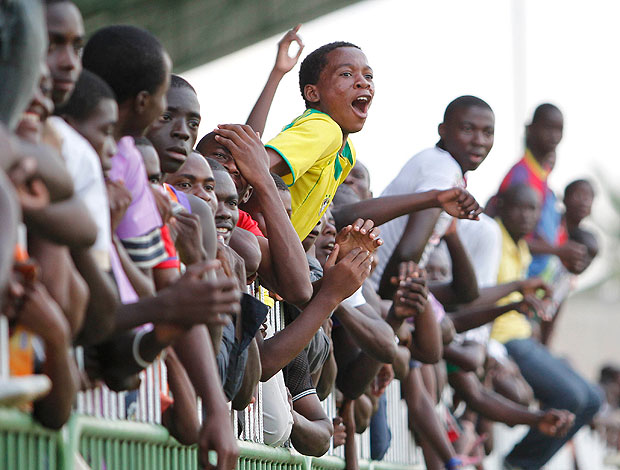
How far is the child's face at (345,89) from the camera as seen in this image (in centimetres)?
644

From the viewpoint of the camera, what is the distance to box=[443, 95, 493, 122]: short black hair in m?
8.08

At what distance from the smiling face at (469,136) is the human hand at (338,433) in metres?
1.89

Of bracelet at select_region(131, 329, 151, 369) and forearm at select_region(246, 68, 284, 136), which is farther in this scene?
forearm at select_region(246, 68, 284, 136)

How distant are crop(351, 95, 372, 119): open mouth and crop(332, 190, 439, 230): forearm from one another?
1.72ft

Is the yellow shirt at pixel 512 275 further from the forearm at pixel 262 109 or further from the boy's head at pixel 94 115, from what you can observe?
the boy's head at pixel 94 115

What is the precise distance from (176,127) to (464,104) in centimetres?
355

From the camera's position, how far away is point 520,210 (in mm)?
10695

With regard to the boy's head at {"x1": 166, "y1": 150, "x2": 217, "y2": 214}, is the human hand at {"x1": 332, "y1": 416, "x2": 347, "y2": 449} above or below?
below

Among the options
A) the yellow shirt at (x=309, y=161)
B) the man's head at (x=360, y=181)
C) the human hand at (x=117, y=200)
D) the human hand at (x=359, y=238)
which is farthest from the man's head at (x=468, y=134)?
the human hand at (x=117, y=200)

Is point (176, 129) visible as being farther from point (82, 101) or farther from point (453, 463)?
point (453, 463)

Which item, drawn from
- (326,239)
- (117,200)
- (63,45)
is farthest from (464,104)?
(63,45)

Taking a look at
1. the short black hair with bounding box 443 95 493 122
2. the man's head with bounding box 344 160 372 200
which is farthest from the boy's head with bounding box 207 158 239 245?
the short black hair with bounding box 443 95 493 122

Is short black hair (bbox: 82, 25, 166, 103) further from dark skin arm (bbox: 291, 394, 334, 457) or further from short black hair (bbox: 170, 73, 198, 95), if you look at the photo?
dark skin arm (bbox: 291, 394, 334, 457)

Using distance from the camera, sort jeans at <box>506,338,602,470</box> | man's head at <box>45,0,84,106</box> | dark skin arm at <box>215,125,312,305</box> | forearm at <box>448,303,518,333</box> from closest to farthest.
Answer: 1. man's head at <box>45,0,84,106</box>
2. dark skin arm at <box>215,125,312,305</box>
3. forearm at <box>448,303,518,333</box>
4. jeans at <box>506,338,602,470</box>
